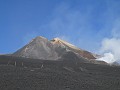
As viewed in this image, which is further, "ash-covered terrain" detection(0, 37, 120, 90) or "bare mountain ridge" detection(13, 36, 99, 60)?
"bare mountain ridge" detection(13, 36, 99, 60)

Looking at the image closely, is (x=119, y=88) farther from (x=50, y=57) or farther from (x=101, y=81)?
(x=50, y=57)

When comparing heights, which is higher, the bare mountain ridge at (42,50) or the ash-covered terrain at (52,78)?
the bare mountain ridge at (42,50)

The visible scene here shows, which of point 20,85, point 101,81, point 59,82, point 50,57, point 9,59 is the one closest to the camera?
point 20,85

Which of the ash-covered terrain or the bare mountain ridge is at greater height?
the bare mountain ridge

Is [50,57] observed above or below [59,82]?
above

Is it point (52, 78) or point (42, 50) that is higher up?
point (42, 50)

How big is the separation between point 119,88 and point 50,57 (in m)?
36.8

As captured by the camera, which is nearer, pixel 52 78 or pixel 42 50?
pixel 52 78

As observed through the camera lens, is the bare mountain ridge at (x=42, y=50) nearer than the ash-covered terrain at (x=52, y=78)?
No

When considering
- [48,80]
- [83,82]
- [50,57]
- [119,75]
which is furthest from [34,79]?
[50,57]

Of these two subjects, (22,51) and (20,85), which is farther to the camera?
(22,51)

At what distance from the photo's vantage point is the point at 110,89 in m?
28.4

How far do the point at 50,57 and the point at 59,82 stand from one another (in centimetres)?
3495

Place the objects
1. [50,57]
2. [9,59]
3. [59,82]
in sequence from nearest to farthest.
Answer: [59,82], [9,59], [50,57]
